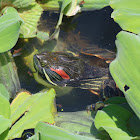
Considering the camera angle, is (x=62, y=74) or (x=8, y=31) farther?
(x=62, y=74)

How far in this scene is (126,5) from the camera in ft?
5.29

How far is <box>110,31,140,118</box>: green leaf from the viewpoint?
0.97m

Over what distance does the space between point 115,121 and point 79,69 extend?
0.70 metres

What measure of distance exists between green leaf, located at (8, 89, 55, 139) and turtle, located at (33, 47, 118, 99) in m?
0.34

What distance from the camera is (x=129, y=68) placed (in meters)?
1.02

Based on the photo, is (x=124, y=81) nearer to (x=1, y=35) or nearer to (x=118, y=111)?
(x=118, y=111)

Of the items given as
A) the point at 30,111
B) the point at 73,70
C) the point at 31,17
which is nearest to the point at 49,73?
the point at 73,70

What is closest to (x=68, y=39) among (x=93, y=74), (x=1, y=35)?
(x=93, y=74)

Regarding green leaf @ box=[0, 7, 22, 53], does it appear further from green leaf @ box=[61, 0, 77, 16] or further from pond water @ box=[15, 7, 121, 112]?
green leaf @ box=[61, 0, 77, 16]

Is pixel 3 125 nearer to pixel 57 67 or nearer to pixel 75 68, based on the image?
pixel 57 67

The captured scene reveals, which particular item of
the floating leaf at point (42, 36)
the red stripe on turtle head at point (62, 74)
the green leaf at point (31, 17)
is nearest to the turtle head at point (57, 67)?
the red stripe on turtle head at point (62, 74)

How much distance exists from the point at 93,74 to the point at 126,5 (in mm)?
517

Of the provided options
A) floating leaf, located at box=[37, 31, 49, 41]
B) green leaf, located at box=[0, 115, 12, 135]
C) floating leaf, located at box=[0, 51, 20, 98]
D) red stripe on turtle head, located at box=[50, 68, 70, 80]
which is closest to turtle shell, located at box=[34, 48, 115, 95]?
red stripe on turtle head, located at box=[50, 68, 70, 80]

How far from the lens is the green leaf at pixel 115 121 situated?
3.45 feet
